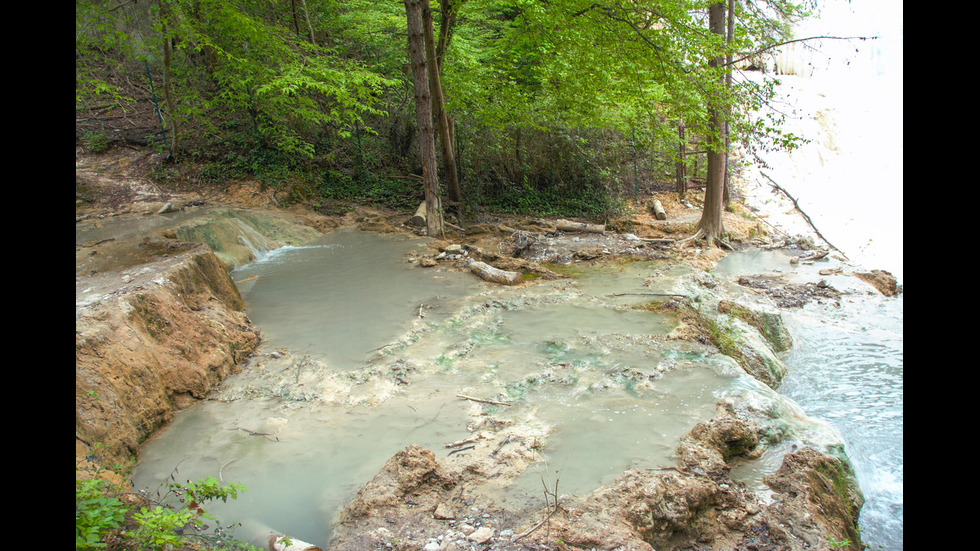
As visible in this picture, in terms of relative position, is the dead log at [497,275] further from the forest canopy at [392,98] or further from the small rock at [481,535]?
the small rock at [481,535]

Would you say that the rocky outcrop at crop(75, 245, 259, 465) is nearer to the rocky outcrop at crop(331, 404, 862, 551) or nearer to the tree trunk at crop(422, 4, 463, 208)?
the rocky outcrop at crop(331, 404, 862, 551)

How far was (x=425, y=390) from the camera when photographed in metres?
5.39

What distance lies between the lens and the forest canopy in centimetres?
1073

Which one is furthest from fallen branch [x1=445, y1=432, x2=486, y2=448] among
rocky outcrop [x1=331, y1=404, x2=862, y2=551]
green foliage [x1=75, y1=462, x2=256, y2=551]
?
green foliage [x1=75, y1=462, x2=256, y2=551]

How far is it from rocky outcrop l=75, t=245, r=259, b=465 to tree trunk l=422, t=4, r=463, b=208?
698 cm

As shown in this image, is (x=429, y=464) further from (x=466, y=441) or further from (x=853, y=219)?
(x=853, y=219)

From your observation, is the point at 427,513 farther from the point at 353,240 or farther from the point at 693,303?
the point at 353,240

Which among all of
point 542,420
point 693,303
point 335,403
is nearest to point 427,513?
point 542,420

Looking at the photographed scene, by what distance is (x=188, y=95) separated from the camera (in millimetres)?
13133

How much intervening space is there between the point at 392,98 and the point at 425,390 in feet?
42.5

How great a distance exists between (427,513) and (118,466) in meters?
2.34

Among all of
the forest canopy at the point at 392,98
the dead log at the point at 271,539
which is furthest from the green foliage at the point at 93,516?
the forest canopy at the point at 392,98

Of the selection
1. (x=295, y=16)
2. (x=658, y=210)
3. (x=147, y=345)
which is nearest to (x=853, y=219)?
(x=658, y=210)

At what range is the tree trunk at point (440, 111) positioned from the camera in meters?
12.2
